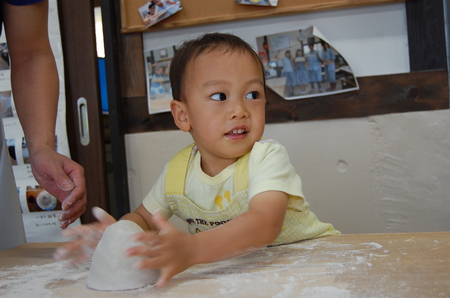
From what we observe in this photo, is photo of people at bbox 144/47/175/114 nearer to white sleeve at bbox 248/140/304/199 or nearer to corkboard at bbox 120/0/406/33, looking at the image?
corkboard at bbox 120/0/406/33

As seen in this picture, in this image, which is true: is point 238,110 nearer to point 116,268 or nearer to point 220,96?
point 220,96

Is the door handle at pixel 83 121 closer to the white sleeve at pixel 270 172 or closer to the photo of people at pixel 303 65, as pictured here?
the photo of people at pixel 303 65

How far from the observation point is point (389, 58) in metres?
1.87

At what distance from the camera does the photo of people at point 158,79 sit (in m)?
2.05

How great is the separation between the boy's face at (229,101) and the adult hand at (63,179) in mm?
332

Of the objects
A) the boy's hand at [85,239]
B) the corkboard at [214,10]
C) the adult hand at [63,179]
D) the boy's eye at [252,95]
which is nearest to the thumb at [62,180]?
the adult hand at [63,179]

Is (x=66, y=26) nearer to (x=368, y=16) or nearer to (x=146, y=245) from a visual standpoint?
(x=368, y=16)

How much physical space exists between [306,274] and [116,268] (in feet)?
1.00

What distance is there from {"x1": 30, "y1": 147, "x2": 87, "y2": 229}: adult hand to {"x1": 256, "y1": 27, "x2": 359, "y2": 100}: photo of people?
122cm

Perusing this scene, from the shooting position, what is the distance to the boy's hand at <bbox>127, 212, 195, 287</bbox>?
23.4 inches

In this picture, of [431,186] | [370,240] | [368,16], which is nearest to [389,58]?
[368,16]

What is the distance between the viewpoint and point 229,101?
39.7 inches

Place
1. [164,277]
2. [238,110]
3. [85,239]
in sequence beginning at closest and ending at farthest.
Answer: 1. [164,277]
2. [85,239]
3. [238,110]

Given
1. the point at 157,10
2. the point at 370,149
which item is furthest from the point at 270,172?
the point at 157,10
